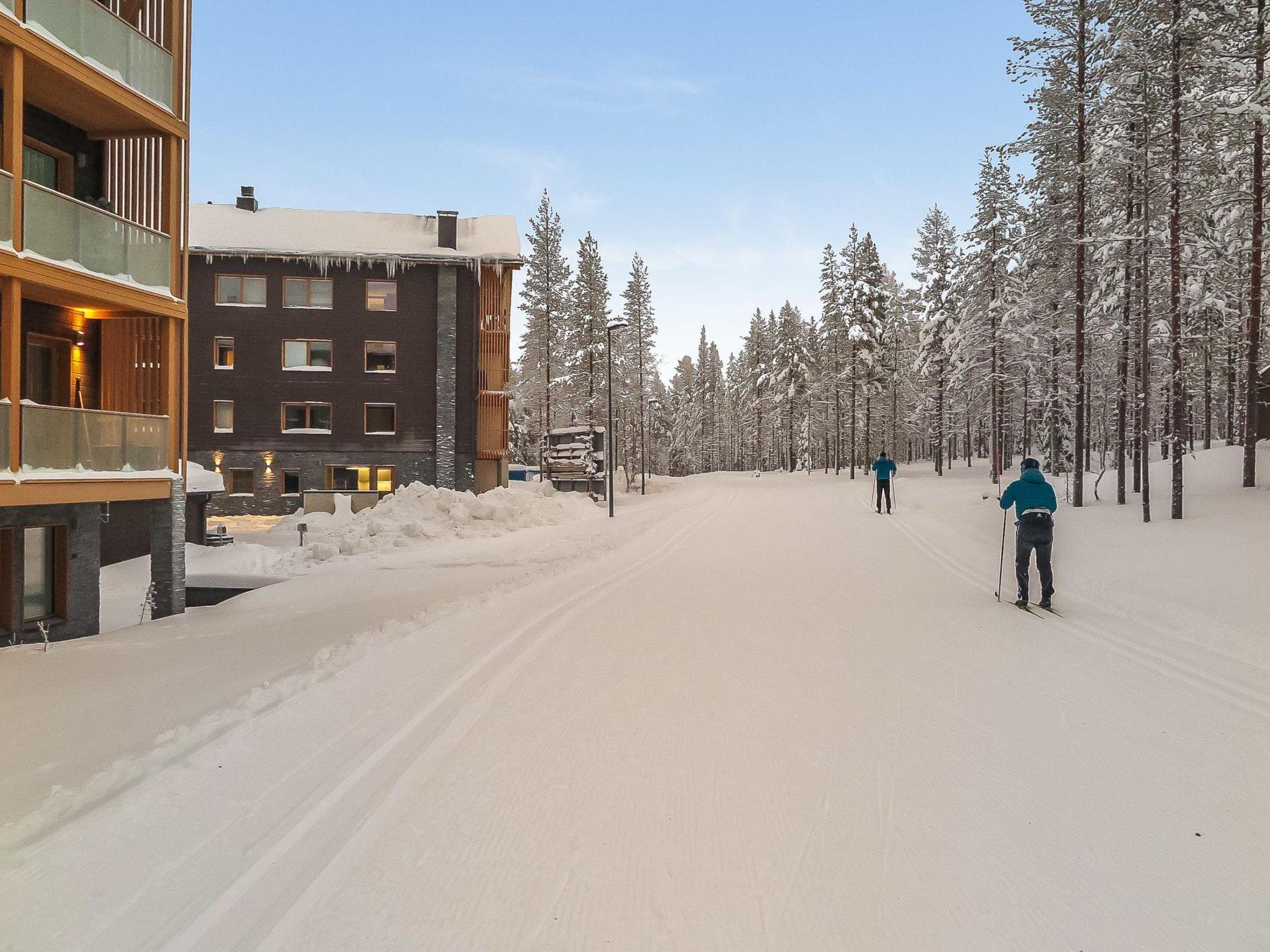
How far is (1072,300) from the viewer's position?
29516 mm

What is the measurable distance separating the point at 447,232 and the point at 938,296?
32.0 metres

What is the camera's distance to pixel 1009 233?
120 feet

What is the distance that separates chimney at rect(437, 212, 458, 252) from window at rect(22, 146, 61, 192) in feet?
68.9

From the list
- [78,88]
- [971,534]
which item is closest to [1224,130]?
[971,534]

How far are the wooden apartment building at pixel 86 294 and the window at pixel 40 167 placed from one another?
0.10 ft

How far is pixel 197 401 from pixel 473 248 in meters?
14.2

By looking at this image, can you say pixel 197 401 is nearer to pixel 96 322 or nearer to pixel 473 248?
pixel 473 248

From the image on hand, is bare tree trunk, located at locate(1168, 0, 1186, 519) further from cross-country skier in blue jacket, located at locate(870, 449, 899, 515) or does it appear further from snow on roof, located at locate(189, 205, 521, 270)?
snow on roof, located at locate(189, 205, 521, 270)

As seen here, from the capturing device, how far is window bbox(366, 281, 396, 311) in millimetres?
32719

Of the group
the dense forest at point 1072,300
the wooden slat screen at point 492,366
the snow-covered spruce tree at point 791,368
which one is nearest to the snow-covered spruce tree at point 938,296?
the dense forest at point 1072,300

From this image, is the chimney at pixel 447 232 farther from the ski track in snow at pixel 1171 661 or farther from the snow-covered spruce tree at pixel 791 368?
the snow-covered spruce tree at pixel 791 368

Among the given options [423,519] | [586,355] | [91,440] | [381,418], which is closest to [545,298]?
[586,355]

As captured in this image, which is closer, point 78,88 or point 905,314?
point 78,88

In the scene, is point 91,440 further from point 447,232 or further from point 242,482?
point 447,232
